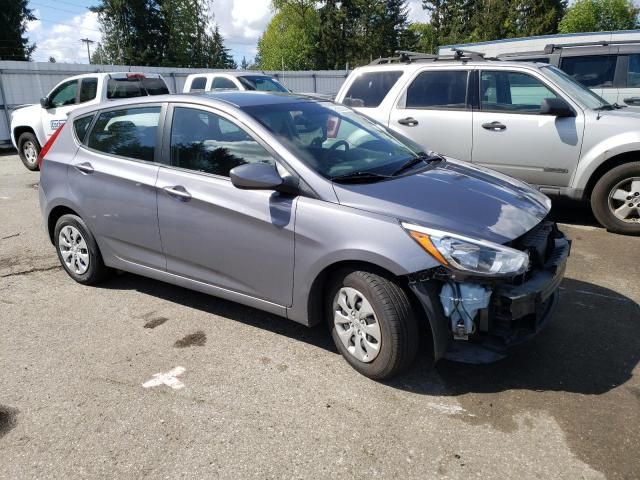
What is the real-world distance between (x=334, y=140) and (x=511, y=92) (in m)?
3.58

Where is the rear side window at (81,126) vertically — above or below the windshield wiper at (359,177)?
above

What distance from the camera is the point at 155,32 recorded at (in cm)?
5872

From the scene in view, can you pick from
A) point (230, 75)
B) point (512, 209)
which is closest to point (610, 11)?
point (230, 75)

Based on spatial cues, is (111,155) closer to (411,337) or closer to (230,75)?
(411,337)

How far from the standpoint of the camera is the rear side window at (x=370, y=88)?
7.08 meters

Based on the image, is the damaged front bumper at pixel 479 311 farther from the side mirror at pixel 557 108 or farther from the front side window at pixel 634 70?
the front side window at pixel 634 70

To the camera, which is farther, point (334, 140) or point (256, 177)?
point (334, 140)

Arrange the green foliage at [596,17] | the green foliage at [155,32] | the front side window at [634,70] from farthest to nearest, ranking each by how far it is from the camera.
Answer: the green foliage at [155,32], the green foliage at [596,17], the front side window at [634,70]

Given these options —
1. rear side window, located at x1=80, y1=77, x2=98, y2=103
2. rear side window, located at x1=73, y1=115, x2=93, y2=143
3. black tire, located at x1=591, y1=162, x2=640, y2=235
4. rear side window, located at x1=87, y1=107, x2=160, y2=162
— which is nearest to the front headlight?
rear side window, located at x1=87, y1=107, x2=160, y2=162

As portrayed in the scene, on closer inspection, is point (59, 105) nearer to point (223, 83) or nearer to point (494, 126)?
point (223, 83)

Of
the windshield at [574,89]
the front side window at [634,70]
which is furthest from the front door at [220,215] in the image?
the front side window at [634,70]

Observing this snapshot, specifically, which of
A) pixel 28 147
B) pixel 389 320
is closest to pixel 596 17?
pixel 28 147

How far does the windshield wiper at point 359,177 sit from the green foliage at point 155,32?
60345mm

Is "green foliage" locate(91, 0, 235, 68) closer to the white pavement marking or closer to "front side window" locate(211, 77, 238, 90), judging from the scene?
"front side window" locate(211, 77, 238, 90)
